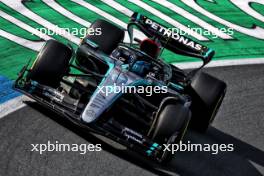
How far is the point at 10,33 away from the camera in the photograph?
40.8 feet

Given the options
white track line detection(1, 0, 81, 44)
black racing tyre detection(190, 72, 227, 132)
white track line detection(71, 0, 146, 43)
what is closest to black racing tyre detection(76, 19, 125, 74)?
black racing tyre detection(190, 72, 227, 132)

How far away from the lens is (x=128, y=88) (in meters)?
9.23

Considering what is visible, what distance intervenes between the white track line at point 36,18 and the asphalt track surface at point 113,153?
3591mm

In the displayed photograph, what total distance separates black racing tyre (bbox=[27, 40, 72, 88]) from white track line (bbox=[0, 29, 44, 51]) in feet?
8.40

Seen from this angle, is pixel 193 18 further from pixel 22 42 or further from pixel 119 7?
pixel 22 42

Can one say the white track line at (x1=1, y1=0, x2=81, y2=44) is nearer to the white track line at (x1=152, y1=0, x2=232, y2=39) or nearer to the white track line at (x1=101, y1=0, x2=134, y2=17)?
the white track line at (x1=101, y1=0, x2=134, y2=17)

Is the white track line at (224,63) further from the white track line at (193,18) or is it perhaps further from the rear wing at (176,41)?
the rear wing at (176,41)

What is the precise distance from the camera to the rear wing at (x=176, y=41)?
10.1m

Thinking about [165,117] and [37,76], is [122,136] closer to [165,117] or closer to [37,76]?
[165,117]

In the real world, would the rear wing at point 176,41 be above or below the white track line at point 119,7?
above

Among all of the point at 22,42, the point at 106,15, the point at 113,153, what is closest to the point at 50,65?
the point at 113,153

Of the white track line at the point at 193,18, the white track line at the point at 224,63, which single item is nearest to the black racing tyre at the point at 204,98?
the white track line at the point at 224,63

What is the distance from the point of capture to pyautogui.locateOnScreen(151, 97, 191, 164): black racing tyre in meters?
8.49

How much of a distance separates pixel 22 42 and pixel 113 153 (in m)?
4.36
